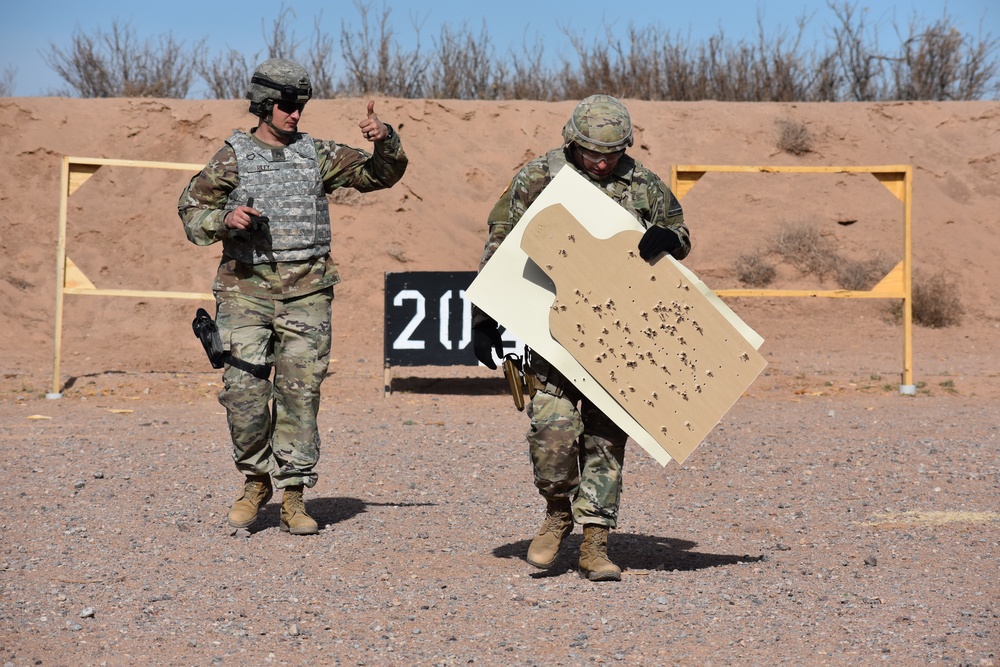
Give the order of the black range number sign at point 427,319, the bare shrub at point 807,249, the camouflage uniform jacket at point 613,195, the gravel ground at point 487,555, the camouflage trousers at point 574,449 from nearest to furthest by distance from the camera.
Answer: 1. the gravel ground at point 487,555
2. the camouflage trousers at point 574,449
3. the camouflage uniform jacket at point 613,195
4. the black range number sign at point 427,319
5. the bare shrub at point 807,249

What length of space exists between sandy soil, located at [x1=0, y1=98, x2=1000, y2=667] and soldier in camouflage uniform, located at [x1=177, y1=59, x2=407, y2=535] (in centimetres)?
41

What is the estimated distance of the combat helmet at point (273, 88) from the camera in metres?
5.46

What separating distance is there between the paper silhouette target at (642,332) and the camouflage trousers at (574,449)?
0.16m

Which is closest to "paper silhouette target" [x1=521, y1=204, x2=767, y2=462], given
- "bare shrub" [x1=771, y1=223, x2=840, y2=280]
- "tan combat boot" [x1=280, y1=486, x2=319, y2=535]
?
"tan combat boot" [x1=280, y1=486, x2=319, y2=535]

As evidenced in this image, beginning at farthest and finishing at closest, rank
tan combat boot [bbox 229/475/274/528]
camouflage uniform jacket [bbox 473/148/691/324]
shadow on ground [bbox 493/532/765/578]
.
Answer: tan combat boot [bbox 229/475/274/528]
shadow on ground [bbox 493/532/765/578]
camouflage uniform jacket [bbox 473/148/691/324]

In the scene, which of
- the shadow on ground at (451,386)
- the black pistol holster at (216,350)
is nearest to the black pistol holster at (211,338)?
the black pistol holster at (216,350)

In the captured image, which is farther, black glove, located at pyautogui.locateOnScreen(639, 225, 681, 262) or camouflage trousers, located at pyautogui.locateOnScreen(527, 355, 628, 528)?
camouflage trousers, located at pyautogui.locateOnScreen(527, 355, 628, 528)

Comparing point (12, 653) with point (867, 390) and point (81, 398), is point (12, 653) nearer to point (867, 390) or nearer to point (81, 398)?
point (81, 398)

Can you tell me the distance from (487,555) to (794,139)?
45.7 ft

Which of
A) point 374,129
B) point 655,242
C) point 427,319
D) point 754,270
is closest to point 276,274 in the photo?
point 374,129

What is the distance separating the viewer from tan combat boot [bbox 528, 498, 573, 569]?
4.79 metres

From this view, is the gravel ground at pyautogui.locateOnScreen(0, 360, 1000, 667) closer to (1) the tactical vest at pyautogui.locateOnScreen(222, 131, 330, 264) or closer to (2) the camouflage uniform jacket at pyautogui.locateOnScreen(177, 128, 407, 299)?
(2) the camouflage uniform jacket at pyautogui.locateOnScreen(177, 128, 407, 299)

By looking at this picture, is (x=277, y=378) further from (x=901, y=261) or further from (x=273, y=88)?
(x=901, y=261)

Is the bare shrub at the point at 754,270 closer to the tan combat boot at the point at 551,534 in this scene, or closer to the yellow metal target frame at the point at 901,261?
the yellow metal target frame at the point at 901,261
